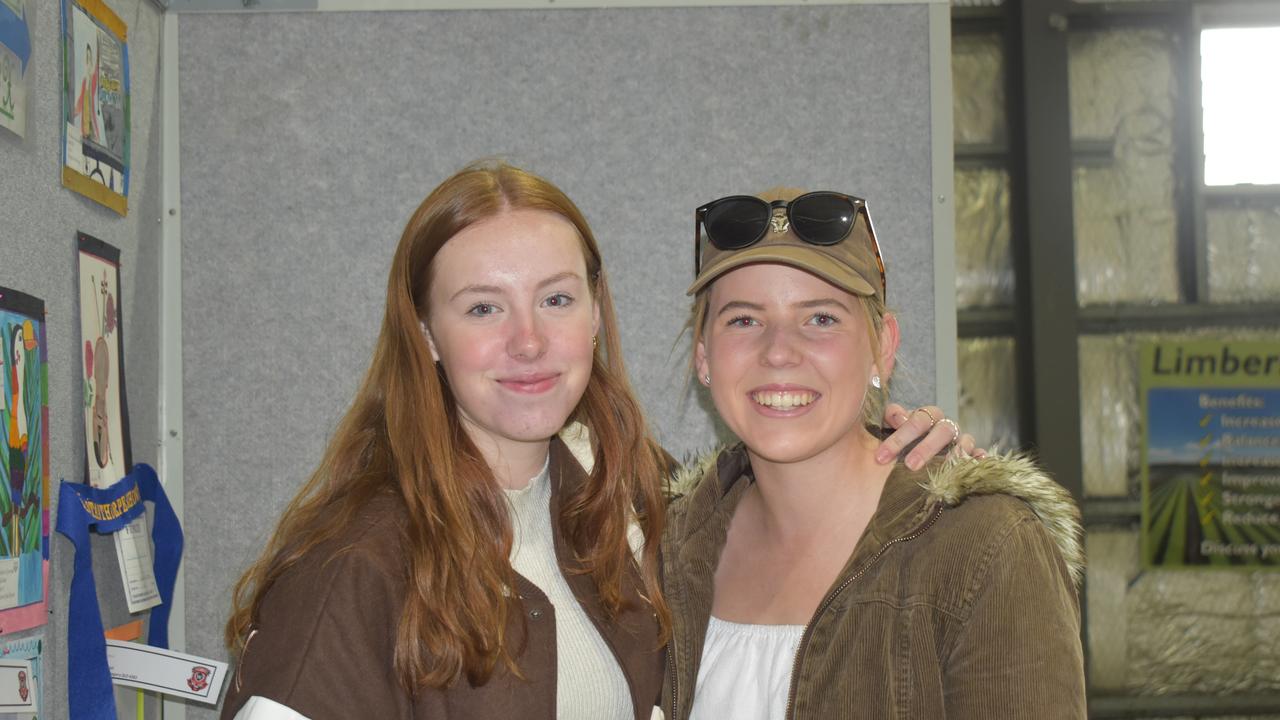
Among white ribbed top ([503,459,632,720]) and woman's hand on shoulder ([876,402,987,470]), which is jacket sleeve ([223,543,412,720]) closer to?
white ribbed top ([503,459,632,720])

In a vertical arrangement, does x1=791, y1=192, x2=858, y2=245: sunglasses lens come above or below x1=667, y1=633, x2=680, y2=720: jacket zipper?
above

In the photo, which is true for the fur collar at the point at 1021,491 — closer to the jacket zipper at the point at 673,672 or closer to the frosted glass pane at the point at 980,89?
the jacket zipper at the point at 673,672

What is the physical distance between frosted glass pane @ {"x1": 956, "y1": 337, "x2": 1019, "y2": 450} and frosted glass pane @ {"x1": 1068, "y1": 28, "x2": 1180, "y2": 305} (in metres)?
0.29

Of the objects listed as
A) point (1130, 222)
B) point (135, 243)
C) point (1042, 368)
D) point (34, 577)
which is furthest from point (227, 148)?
point (1130, 222)

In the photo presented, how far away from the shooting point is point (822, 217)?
1.28 m

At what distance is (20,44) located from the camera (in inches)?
49.9

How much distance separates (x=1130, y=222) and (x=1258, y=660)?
1349 millimetres

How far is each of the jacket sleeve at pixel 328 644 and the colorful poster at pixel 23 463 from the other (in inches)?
13.6

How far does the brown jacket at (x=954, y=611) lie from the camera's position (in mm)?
1052

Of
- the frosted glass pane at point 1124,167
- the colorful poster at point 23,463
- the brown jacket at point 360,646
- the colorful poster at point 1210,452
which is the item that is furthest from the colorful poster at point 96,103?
the colorful poster at point 1210,452

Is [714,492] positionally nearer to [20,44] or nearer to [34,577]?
[34,577]

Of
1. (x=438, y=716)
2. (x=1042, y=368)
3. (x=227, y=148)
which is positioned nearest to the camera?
(x=438, y=716)

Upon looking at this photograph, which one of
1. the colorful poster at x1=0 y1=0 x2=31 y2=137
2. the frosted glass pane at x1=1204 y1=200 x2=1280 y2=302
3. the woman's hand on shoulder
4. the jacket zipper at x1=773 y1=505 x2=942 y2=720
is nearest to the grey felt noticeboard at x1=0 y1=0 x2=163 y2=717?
the colorful poster at x1=0 y1=0 x2=31 y2=137

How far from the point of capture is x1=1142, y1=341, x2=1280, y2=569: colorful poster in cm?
337
